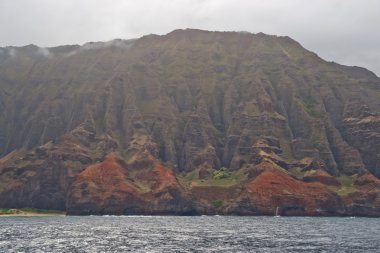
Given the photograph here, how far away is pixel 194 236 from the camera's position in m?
164

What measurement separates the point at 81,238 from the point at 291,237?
200 feet

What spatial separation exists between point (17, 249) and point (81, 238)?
30.8 metres

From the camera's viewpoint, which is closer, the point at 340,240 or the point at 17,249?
the point at 17,249

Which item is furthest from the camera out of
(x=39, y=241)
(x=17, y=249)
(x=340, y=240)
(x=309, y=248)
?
(x=340, y=240)

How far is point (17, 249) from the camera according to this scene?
4919 inches

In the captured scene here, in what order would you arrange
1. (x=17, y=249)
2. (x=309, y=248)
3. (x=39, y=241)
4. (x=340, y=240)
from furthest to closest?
(x=340, y=240) < (x=39, y=241) < (x=309, y=248) < (x=17, y=249)

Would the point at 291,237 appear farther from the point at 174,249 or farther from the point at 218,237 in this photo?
the point at 174,249

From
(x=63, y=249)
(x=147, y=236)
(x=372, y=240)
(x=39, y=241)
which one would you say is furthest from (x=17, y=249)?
(x=372, y=240)

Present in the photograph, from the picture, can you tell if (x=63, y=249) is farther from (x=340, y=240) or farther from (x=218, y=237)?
(x=340, y=240)

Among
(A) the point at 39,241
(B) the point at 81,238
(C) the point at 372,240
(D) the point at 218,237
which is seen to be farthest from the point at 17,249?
(C) the point at 372,240

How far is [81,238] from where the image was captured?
154 m

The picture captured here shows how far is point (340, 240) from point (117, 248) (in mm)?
66565

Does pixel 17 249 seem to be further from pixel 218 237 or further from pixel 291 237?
pixel 291 237

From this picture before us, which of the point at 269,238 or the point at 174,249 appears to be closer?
the point at 174,249
